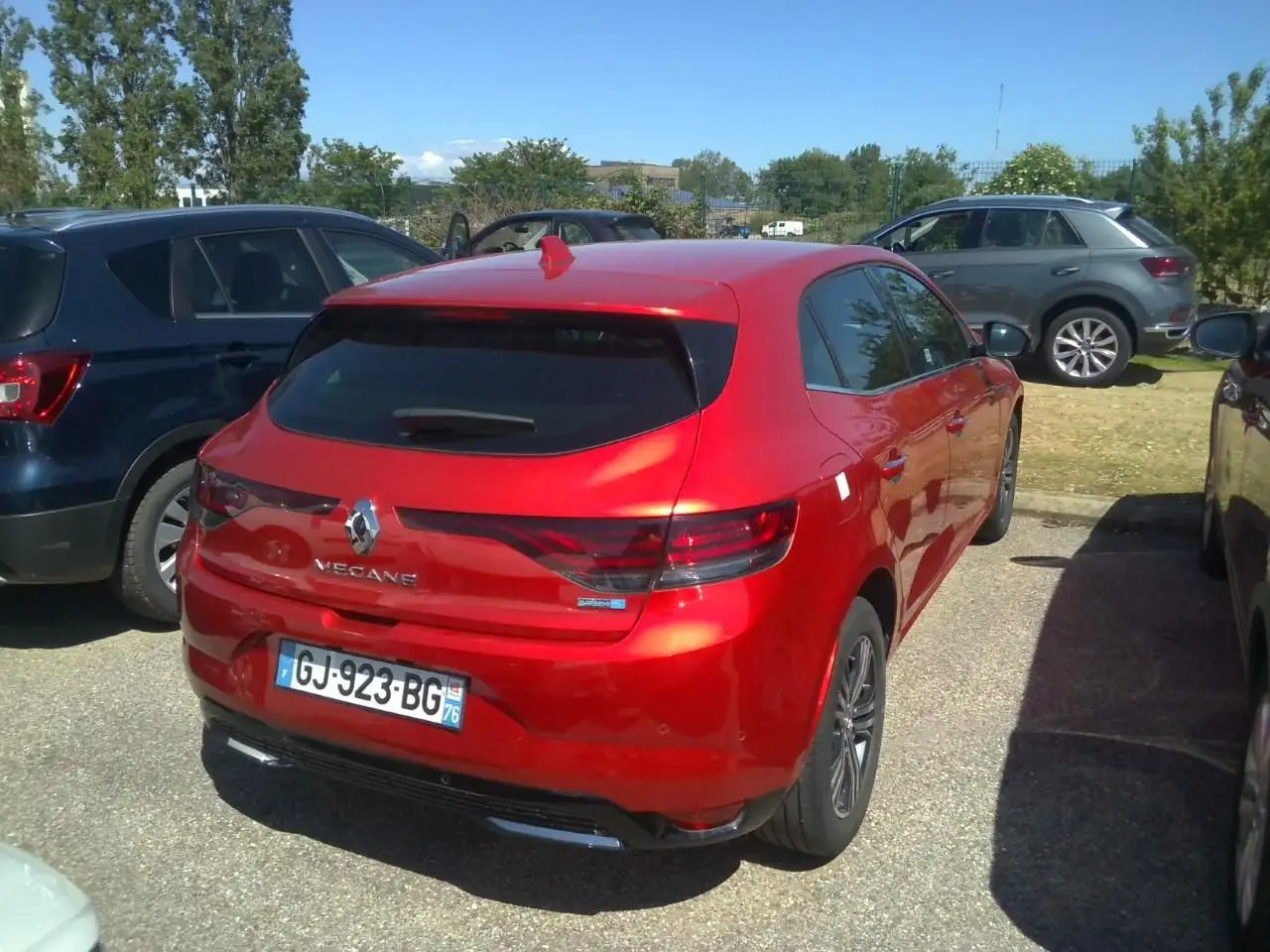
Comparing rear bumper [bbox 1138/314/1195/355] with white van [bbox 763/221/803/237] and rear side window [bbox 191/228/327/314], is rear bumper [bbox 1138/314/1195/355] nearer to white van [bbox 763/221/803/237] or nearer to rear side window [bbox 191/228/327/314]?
rear side window [bbox 191/228/327/314]

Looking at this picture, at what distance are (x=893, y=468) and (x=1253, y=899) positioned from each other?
1463mm

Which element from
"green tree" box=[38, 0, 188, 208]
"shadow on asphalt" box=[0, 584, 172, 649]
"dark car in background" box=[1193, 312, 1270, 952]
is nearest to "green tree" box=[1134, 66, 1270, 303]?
"dark car in background" box=[1193, 312, 1270, 952]

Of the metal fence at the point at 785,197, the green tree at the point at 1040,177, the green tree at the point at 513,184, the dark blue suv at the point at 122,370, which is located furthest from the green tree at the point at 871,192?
the dark blue suv at the point at 122,370

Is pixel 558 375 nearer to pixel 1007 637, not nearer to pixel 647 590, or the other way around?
pixel 647 590

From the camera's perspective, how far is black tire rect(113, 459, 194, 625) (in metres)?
4.59

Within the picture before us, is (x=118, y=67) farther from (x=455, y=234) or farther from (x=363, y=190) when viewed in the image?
(x=455, y=234)

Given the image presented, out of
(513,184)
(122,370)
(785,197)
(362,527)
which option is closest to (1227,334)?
(362,527)

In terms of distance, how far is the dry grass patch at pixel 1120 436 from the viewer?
7004 mm

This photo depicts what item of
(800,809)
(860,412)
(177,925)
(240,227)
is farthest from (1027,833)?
(240,227)

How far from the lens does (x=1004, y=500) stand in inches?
236

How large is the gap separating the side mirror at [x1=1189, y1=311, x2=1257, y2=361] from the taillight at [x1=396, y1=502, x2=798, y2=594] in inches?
110

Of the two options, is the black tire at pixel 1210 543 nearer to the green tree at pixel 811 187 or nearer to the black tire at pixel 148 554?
the black tire at pixel 148 554

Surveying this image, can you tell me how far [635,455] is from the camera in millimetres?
2590

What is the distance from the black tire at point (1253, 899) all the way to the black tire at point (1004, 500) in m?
3.03
